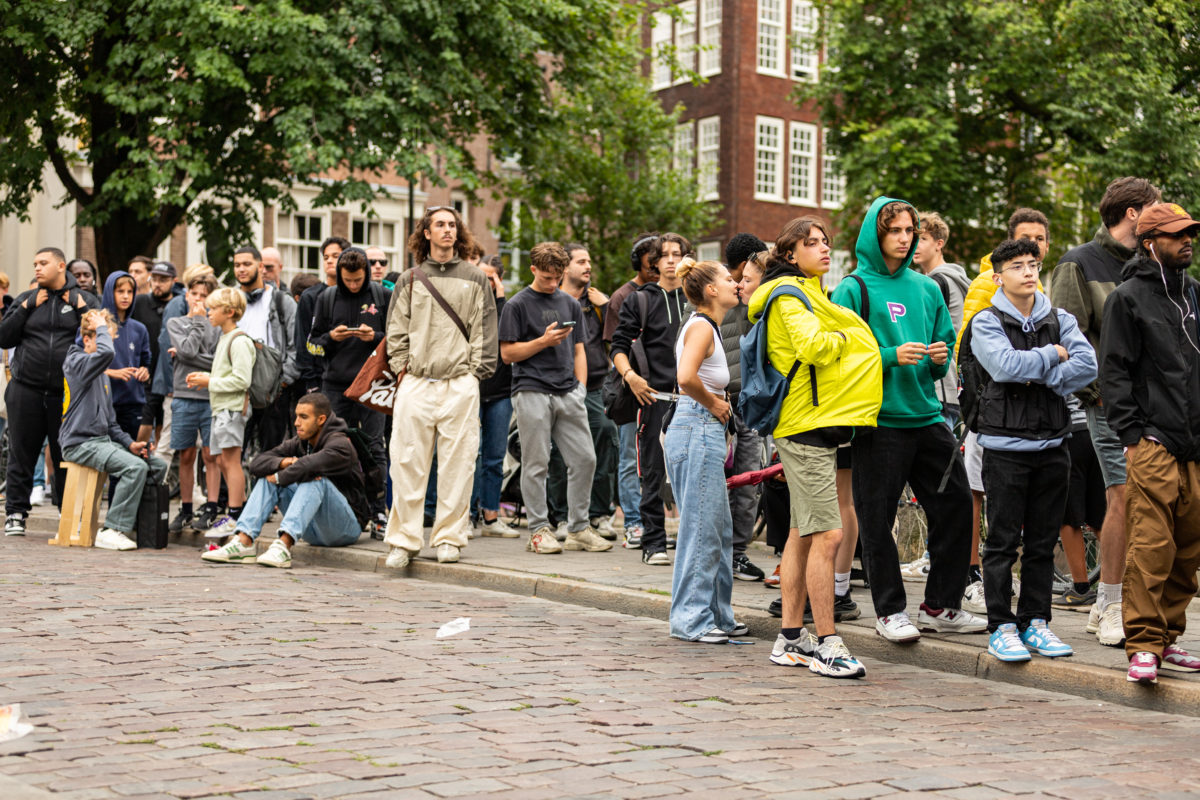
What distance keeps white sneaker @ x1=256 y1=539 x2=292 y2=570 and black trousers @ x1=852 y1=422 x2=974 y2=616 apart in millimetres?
5032

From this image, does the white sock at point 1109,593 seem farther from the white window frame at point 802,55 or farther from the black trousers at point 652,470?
the white window frame at point 802,55

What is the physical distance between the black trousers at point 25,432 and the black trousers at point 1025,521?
335 inches

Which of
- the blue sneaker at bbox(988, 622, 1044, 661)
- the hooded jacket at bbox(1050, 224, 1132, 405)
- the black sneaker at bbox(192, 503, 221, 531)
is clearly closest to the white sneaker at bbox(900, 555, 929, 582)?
the hooded jacket at bbox(1050, 224, 1132, 405)

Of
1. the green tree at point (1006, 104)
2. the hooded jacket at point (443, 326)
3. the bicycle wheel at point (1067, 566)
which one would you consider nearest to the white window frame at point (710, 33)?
the green tree at point (1006, 104)

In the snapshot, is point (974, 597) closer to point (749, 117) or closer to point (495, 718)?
point (495, 718)

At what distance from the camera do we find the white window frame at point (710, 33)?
1818 inches

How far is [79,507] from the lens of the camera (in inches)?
476

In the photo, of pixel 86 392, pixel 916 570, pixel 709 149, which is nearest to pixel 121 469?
pixel 86 392

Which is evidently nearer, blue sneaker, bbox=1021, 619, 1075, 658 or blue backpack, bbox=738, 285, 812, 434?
blue sneaker, bbox=1021, 619, 1075, 658

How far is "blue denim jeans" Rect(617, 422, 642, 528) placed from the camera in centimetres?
1148

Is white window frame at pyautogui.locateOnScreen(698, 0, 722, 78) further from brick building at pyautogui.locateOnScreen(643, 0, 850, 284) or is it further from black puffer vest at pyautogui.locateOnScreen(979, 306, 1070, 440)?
black puffer vest at pyautogui.locateOnScreen(979, 306, 1070, 440)

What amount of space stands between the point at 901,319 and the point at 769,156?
132 feet

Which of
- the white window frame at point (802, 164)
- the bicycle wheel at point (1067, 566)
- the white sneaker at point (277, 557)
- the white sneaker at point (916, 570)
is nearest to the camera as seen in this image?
the bicycle wheel at point (1067, 566)

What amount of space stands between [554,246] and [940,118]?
25.4 meters
